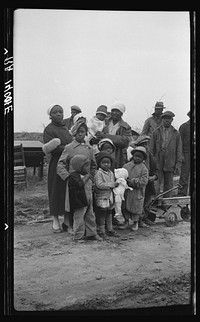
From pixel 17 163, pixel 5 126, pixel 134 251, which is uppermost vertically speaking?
pixel 5 126

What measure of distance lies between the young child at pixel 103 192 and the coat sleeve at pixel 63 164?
0.64ft

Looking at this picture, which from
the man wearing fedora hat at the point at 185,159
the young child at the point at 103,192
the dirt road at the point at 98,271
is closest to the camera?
the dirt road at the point at 98,271

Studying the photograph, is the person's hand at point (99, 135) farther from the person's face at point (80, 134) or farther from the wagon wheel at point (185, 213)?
the wagon wheel at point (185, 213)

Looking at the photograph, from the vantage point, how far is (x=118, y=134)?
355 centimetres

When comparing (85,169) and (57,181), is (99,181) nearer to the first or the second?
(85,169)

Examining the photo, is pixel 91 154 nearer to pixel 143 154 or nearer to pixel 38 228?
pixel 143 154

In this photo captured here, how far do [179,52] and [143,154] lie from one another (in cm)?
69

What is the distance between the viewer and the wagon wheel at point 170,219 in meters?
3.62

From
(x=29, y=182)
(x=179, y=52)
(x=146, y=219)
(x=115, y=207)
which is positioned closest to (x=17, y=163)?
(x=29, y=182)

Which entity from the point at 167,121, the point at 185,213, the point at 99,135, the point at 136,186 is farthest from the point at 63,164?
the point at 185,213

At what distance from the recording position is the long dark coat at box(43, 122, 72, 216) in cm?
345

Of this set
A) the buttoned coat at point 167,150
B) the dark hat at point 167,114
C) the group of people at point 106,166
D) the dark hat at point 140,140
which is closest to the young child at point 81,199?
the group of people at point 106,166

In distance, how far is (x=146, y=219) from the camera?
3.61 meters

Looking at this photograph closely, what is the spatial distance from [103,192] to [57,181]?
298 mm
